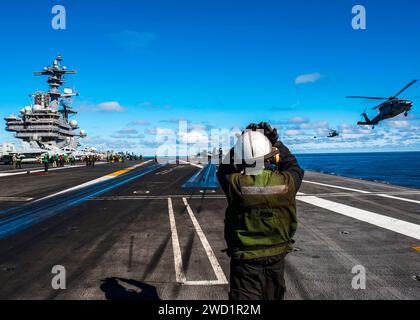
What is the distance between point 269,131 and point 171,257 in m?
4.14

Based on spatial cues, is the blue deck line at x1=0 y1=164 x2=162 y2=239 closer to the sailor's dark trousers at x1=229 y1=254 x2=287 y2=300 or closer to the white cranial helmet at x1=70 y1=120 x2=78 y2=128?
the sailor's dark trousers at x1=229 y1=254 x2=287 y2=300

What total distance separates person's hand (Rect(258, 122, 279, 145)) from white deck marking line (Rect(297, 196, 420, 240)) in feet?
21.6

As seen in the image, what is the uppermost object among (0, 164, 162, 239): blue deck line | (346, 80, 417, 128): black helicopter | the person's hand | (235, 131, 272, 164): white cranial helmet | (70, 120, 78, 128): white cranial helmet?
(70, 120, 78, 128): white cranial helmet

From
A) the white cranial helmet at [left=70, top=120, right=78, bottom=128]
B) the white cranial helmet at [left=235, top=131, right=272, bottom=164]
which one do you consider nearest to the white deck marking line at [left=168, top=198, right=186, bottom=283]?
the white cranial helmet at [left=235, top=131, right=272, bottom=164]

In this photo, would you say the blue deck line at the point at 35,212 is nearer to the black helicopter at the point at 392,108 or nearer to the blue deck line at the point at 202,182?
the blue deck line at the point at 202,182

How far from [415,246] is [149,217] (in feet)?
25.1

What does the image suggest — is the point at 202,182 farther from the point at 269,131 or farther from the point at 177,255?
the point at 269,131

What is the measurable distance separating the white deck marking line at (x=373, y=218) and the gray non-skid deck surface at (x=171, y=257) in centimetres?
36

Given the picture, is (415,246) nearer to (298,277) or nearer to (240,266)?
(298,277)

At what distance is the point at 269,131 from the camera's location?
10.6 feet

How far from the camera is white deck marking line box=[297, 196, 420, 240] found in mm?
8422

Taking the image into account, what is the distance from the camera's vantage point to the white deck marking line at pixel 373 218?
27.6 ft
